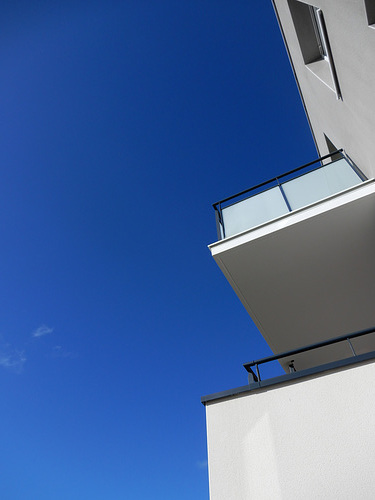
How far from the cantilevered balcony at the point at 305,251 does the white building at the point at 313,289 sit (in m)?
0.02

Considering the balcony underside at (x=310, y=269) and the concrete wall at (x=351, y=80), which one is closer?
the concrete wall at (x=351, y=80)

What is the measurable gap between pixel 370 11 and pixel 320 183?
226 cm

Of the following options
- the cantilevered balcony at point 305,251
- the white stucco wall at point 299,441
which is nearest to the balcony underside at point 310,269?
the cantilevered balcony at point 305,251

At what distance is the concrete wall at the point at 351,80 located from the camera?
3.31m

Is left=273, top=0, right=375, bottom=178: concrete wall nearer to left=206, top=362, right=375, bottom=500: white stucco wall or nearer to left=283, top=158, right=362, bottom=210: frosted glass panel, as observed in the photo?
left=283, top=158, right=362, bottom=210: frosted glass panel

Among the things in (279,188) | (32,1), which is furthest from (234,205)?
(32,1)

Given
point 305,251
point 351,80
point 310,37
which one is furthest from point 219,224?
point 310,37

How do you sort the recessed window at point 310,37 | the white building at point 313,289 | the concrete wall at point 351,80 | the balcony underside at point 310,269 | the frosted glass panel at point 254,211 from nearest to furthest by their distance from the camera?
the white building at point 313,289 → the concrete wall at point 351,80 → the balcony underside at point 310,269 → the frosted glass panel at point 254,211 → the recessed window at point 310,37

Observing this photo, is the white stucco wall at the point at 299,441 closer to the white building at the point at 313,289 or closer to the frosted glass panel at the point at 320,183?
the white building at the point at 313,289

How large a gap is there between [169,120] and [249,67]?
351cm

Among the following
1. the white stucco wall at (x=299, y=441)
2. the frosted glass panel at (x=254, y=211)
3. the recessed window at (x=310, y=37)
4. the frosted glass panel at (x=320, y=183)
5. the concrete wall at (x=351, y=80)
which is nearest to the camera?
the white stucco wall at (x=299, y=441)

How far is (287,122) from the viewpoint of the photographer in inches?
393

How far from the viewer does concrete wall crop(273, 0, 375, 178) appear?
130 inches

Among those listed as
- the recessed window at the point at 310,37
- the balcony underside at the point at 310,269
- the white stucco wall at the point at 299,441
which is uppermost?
the recessed window at the point at 310,37
